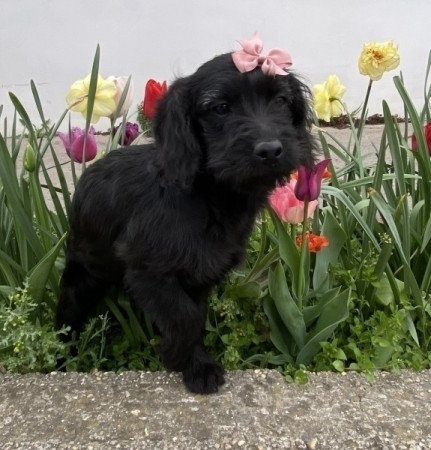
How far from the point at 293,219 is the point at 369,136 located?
2.91 metres

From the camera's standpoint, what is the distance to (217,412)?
1240 mm

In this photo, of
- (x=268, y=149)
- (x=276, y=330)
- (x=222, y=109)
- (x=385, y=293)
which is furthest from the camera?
(x=385, y=293)

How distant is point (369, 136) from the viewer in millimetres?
4098

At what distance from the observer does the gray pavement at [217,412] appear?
1154 millimetres

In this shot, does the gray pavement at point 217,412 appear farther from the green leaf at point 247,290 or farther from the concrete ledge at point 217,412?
the green leaf at point 247,290

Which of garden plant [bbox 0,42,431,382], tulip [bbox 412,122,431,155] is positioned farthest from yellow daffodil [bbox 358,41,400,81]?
tulip [bbox 412,122,431,155]

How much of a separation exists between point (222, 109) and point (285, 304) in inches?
22.5

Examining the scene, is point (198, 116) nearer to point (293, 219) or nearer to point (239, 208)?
point (239, 208)

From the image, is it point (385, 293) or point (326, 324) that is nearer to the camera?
point (326, 324)

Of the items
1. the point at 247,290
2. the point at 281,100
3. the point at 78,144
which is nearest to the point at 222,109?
the point at 281,100

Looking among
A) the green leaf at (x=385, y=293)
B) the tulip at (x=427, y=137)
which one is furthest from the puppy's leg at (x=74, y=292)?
the tulip at (x=427, y=137)

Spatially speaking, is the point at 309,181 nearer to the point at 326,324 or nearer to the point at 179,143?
the point at 179,143

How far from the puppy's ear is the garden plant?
0.20 m

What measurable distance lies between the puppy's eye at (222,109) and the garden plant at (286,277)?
0.27 m
